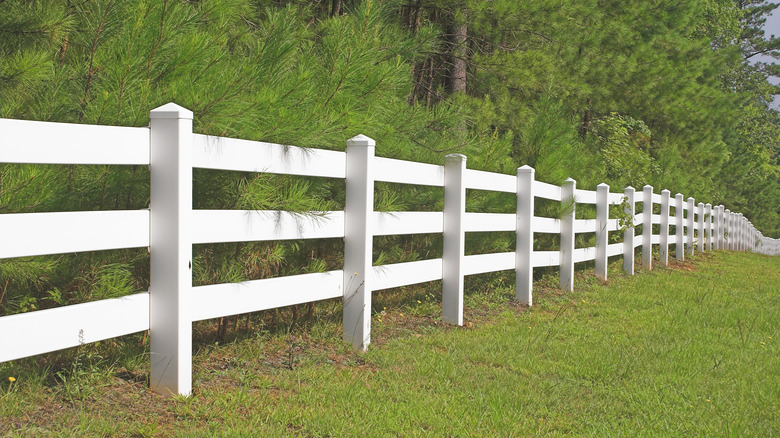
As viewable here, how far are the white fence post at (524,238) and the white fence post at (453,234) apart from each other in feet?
5.25

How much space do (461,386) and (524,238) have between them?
12.7 feet

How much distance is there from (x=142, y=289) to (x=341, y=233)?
4.53 ft

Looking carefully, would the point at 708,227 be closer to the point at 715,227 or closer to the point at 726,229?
the point at 715,227

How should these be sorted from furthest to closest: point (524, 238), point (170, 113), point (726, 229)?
point (726, 229), point (524, 238), point (170, 113)

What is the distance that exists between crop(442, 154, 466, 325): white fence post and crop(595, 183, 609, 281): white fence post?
4.79 metres

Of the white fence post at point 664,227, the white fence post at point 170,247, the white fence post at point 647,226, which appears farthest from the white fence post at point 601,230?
the white fence post at point 170,247

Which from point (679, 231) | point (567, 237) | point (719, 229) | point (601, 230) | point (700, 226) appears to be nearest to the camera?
point (567, 237)

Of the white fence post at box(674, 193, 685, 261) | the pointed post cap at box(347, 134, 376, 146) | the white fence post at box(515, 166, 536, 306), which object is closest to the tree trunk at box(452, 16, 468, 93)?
the white fence post at box(515, 166, 536, 306)

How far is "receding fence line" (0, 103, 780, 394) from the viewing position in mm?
3205

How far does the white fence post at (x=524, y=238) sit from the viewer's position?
26.1 feet

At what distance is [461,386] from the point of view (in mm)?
4375

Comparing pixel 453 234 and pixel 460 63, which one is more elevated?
pixel 460 63

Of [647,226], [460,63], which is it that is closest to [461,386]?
[460,63]

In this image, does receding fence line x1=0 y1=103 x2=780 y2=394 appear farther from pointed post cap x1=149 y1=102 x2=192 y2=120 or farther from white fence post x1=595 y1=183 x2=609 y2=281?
white fence post x1=595 y1=183 x2=609 y2=281
